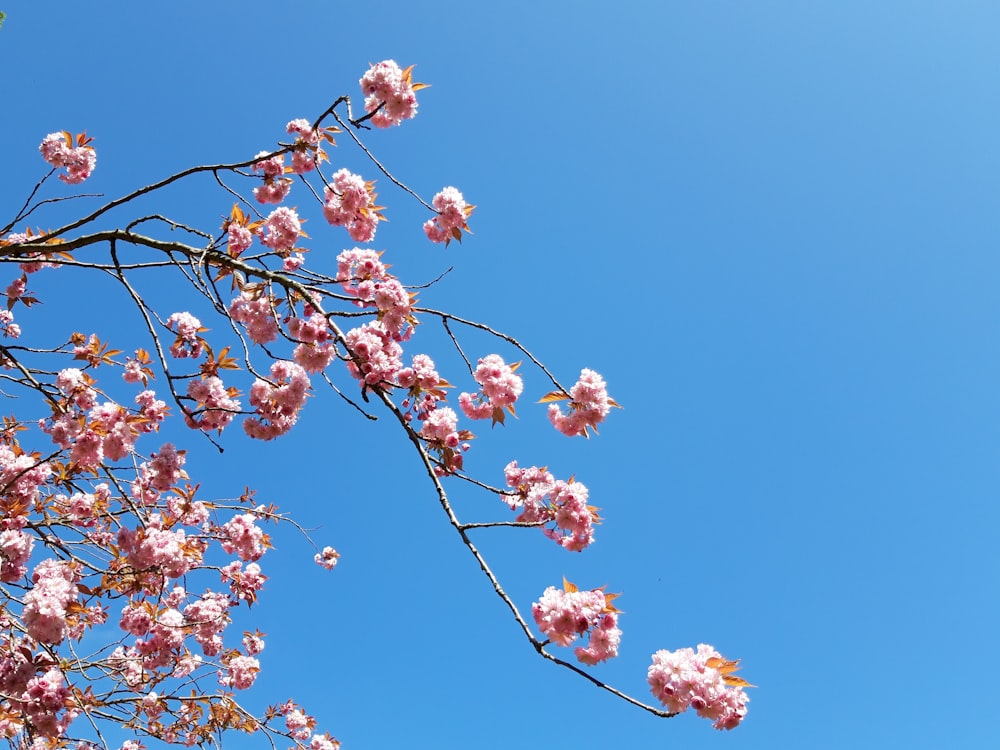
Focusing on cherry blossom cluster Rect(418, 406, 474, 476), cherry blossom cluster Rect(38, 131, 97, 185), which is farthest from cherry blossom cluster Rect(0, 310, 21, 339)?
cherry blossom cluster Rect(418, 406, 474, 476)

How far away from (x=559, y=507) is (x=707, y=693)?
1054mm

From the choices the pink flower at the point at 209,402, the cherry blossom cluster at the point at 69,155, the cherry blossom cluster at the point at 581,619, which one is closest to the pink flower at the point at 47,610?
the pink flower at the point at 209,402

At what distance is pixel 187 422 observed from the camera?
11.5 ft

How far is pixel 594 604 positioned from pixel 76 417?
2.98 meters

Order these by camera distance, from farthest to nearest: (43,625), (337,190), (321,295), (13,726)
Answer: (337,190), (13,726), (321,295), (43,625)

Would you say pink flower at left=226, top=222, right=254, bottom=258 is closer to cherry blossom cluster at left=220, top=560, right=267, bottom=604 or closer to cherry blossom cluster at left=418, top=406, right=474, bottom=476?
cherry blossom cluster at left=418, top=406, right=474, bottom=476

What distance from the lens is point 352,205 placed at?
4164 mm

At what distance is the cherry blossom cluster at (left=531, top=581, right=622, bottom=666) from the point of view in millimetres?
2650

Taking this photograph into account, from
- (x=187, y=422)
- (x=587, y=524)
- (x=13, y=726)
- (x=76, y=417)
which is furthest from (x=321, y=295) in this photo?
(x=13, y=726)

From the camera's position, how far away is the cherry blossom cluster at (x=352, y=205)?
4.14 m

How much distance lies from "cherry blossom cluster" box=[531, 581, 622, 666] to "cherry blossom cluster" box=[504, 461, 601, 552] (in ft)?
1.68

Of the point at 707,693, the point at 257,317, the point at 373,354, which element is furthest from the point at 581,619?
the point at 257,317

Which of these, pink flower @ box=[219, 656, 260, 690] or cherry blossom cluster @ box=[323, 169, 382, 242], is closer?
cherry blossom cluster @ box=[323, 169, 382, 242]

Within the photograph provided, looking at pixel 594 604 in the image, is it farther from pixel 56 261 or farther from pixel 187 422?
pixel 56 261
